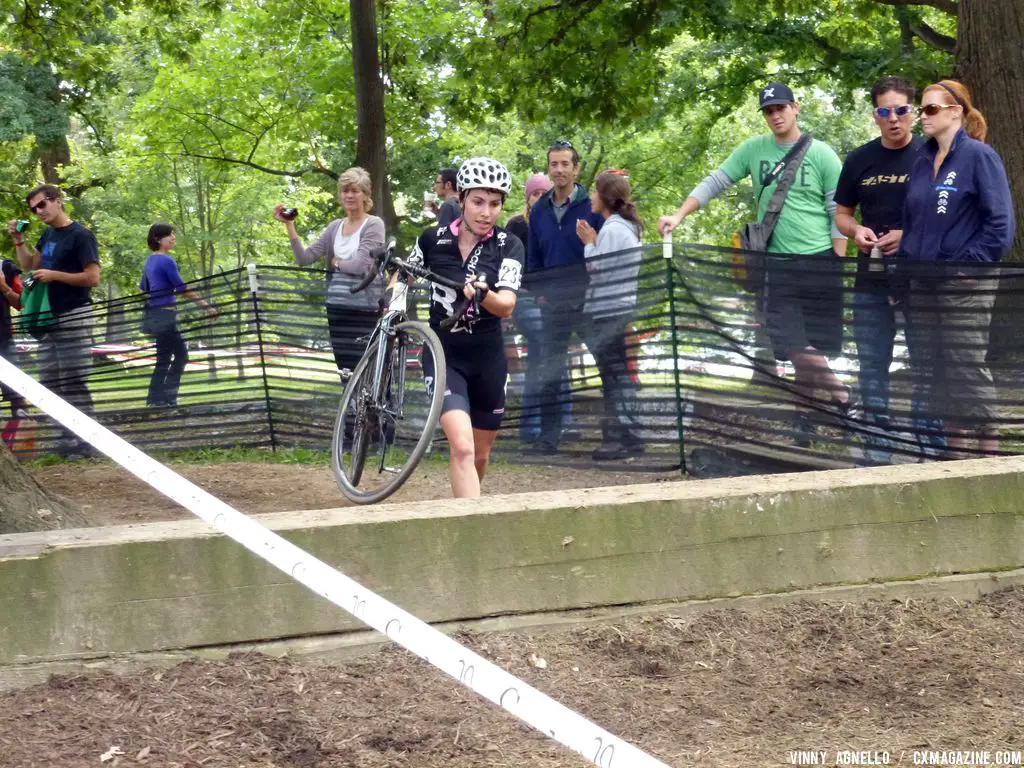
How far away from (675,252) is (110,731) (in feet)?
18.1

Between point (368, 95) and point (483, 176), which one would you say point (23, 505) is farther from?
point (368, 95)

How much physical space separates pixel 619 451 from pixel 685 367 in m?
0.79

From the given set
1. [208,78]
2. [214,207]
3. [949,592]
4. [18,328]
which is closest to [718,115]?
[208,78]

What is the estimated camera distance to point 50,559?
4059 mm

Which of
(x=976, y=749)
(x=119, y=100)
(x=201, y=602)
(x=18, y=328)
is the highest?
(x=119, y=100)

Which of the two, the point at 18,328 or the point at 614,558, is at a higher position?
the point at 18,328

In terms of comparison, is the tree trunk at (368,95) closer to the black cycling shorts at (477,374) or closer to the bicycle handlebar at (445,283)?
the bicycle handlebar at (445,283)

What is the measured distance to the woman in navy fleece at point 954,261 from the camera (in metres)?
6.97

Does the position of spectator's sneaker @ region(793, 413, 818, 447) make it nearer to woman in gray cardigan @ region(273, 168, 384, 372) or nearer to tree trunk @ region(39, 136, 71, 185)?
woman in gray cardigan @ region(273, 168, 384, 372)

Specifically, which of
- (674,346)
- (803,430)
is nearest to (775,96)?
(674,346)

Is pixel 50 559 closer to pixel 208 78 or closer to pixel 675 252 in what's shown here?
pixel 675 252

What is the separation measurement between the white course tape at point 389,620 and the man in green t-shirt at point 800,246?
4.34 metres

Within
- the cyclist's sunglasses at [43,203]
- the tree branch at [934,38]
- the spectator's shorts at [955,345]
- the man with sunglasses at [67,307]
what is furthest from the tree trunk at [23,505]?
the tree branch at [934,38]

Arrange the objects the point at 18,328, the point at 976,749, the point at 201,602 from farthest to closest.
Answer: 1. the point at 18,328
2. the point at 201,602
3. the point at 976,749
